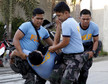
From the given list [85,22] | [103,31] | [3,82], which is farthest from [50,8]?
[85,22]

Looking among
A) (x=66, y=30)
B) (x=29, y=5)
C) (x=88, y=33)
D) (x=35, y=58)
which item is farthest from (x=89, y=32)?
(x=29, y=5)

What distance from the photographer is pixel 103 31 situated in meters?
19.0

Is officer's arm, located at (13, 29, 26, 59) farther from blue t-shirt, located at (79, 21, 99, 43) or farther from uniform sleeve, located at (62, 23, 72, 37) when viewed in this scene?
blue t-shirt, located at (79, 21, 99, 43)

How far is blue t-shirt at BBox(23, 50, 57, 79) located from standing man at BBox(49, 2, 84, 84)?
145mm

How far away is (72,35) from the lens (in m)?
4.73

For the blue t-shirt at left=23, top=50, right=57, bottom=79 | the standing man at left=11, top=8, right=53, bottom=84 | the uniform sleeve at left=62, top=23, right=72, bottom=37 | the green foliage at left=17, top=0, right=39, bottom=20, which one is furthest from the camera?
the green foliage at left=17, top=0, right=39, bottom=20

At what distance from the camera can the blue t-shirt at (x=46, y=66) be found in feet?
16.0

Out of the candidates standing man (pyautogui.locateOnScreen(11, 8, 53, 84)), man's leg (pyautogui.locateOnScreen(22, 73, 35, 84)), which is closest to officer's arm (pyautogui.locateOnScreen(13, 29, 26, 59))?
standing man (pyautogui.locateOnScreen(11, 8, 53, 84))

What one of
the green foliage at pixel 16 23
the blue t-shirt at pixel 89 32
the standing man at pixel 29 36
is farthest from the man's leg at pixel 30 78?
the green foliage at pixel 16 23

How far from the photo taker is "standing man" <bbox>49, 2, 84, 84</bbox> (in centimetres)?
466

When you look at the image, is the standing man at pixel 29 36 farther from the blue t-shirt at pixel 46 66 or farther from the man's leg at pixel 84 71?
the man's leg at pixel 84 71

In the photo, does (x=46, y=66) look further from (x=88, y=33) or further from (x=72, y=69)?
(x=88, y=33)

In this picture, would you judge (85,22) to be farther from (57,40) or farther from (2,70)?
(2,70)

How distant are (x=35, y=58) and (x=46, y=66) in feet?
0.76
